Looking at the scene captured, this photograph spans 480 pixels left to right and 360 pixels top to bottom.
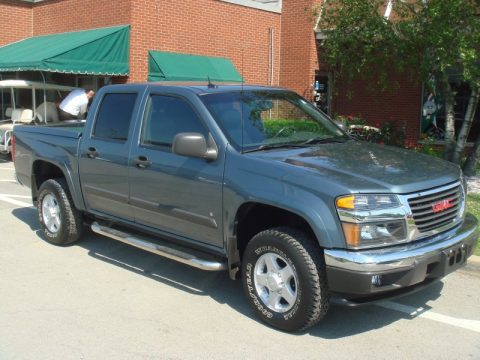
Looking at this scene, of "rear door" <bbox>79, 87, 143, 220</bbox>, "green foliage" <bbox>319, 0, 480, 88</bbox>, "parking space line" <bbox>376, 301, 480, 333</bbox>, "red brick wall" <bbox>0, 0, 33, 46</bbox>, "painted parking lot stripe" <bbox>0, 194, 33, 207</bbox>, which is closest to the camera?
"parking space line" <bbox>376, 301, 480, 333</bbox>

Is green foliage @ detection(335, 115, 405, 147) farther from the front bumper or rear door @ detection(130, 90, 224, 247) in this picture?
the front bumper

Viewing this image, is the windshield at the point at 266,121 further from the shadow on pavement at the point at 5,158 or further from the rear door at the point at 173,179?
the shadow on pavement at the point at 5,158

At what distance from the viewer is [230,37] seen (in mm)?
16672

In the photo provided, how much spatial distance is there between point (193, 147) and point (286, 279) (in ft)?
4.05

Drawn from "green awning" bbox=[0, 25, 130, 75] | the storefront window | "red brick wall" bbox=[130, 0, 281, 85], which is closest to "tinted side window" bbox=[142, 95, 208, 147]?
"green awning" bbox=[0, 25, 130, 75]

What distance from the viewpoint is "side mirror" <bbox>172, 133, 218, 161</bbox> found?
14.5ft

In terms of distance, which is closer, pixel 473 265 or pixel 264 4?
pixel 473 265

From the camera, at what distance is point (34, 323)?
440 centimetres

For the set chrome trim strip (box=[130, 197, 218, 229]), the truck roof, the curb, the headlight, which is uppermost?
the truck roof

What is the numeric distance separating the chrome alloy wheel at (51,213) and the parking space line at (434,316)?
375 centimetres

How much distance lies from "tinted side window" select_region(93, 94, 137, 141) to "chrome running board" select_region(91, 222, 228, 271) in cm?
92

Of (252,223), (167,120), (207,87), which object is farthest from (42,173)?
(252,223)

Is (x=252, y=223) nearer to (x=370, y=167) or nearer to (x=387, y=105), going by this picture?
(x=370, y=167)

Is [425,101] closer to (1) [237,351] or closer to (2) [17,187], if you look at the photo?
(2) [17,187]
